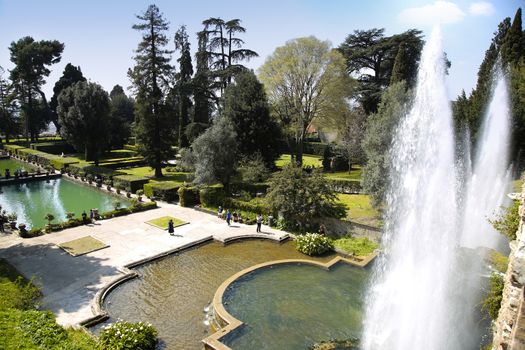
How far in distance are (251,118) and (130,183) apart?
13126 mm

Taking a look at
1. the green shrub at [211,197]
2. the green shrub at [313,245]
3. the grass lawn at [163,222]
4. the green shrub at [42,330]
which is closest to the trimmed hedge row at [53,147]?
the green shrub at [211,197]

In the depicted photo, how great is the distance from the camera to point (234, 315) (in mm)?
12695

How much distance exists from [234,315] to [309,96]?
27486mm

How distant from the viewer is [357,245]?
774 inches

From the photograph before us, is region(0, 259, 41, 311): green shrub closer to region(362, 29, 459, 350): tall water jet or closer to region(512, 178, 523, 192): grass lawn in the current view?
region(362, 29, 459, 350): tall water jet

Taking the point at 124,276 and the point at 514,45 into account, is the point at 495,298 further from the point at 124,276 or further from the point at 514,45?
the point at 514,45

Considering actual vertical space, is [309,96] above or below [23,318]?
above

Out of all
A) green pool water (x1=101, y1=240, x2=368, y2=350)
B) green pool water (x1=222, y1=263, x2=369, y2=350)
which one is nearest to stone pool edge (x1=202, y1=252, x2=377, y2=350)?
green pool water (x1=222, y1=263, x2=369, y2=350)

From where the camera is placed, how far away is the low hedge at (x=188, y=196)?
91.1 feet

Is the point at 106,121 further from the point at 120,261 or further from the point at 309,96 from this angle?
the point at 120,261

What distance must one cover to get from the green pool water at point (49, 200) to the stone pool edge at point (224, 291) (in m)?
16.2

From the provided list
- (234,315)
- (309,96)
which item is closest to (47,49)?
(309,96)

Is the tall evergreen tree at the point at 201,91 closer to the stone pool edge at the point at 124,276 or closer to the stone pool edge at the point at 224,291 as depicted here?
the stone pool edge at the point at 124,276

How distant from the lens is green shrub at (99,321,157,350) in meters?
10.5
